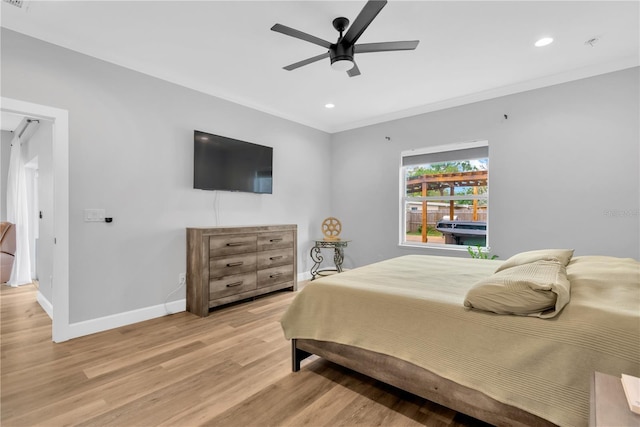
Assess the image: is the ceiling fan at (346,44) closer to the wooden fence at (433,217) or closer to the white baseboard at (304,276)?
the wooden fence at (433,217)

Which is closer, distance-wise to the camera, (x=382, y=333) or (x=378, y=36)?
(x=382, y=333)

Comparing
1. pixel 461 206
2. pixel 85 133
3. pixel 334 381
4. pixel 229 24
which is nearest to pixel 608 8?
pixel 461 206

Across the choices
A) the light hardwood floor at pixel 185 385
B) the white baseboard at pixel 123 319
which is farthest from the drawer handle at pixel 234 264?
the light hardwood floor at pixel 185 385

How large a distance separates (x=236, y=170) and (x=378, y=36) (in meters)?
2.21

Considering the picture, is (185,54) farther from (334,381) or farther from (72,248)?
(334,381)

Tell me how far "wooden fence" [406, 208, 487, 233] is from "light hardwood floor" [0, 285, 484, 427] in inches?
107

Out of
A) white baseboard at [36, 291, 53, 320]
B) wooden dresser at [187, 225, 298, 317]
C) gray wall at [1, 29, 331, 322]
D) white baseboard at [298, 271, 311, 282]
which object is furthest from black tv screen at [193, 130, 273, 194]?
white baseboard at [36, 291, 53, 320]

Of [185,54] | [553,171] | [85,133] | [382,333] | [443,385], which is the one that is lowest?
[443,385]

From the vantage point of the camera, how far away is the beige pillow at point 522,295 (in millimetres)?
1304

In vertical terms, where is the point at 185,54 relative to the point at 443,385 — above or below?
above

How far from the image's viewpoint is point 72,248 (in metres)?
2.66

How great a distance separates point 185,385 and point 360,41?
9.74 feet

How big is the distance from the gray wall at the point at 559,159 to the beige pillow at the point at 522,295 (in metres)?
2.35

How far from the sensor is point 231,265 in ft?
11.3
